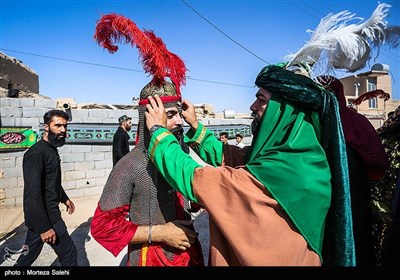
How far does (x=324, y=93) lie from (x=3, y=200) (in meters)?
7.27

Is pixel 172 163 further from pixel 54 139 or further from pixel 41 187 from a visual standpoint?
pixel 54 139

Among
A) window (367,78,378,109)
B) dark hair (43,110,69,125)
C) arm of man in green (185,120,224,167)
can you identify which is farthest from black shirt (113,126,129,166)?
window (367,78,378,109)

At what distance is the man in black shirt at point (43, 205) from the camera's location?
2.67 meters

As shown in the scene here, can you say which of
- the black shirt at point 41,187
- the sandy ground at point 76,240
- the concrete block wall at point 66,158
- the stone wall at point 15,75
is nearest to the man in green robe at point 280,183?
the black shirt at point 41,187

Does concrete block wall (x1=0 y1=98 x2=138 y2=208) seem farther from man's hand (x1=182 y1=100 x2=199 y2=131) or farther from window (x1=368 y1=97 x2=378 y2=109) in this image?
window (x1=368 y1=97 x2=378 y2=109)

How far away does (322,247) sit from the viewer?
55.8 inches

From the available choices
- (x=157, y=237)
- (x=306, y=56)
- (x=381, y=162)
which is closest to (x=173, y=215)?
(x=157, y=237)

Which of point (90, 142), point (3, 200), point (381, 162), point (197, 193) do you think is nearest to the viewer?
point (197, 193)

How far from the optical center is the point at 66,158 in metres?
7.20

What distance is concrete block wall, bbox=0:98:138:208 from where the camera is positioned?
20.5ft

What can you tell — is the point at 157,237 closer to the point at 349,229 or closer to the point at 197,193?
the point at 197,193

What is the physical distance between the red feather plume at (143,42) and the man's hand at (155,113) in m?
0.22

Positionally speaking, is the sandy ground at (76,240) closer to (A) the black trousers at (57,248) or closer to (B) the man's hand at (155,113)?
(A) the black trousers at (57,248)

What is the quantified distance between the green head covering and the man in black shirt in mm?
2351
